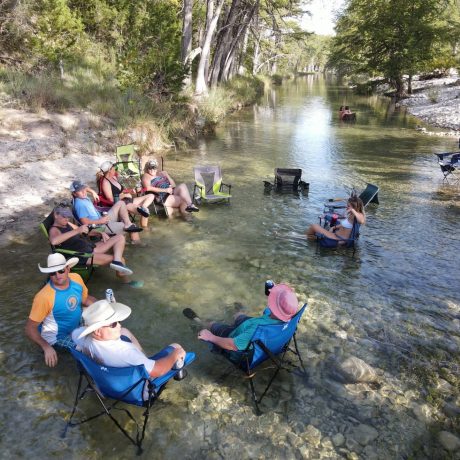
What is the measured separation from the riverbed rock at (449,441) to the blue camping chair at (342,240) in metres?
4.21

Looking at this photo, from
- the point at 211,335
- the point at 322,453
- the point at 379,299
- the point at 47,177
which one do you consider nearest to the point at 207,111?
the point at 47,177

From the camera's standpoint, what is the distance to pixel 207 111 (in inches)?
794

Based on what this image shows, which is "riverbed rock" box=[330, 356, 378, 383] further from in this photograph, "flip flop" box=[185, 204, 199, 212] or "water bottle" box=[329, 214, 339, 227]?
"flip flop" box=[185, 204, 199, 212]

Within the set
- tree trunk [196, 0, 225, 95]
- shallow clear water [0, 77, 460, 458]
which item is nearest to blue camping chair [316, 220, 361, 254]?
shallow clear water [0, 77, 460, 458]

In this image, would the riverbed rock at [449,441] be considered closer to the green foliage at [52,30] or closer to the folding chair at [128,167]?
the folding chair at [128,167]

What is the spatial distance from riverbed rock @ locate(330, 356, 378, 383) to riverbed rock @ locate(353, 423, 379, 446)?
64cm

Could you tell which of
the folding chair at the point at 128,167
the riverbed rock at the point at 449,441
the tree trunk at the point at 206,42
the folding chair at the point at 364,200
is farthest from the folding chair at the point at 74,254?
the tree trunk at the point at 206,42

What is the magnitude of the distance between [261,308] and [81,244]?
2992 mm

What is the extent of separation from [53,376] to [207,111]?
1745cm

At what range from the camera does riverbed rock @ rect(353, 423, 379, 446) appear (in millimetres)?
3906

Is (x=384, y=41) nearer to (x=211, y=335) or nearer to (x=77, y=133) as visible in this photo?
(x=77, y=133)

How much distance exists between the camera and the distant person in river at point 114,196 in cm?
862

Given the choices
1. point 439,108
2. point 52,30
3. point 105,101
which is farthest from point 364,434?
point 439,108

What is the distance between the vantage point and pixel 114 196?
894 centimetres
